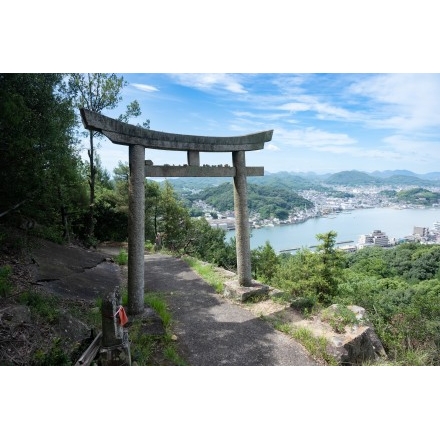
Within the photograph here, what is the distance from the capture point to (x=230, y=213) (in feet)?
38.7

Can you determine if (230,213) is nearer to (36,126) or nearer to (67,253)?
(67,253)

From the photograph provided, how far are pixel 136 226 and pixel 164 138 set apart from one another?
1366mm

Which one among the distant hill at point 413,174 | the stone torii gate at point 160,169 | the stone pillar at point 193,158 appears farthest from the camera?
the distant hill at point 413,174

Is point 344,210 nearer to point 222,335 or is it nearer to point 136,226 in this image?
point 222,335

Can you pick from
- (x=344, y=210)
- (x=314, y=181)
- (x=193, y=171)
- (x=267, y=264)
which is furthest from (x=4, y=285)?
(x=344, y=210)

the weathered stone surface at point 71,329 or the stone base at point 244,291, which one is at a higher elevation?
the weathered stone surface at point 71,329

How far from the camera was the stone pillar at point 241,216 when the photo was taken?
5531 mm

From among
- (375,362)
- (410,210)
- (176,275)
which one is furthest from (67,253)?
(410,210)

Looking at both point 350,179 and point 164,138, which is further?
point 350,179

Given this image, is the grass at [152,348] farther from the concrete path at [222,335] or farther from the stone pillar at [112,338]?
the stone pillar at [112,338]

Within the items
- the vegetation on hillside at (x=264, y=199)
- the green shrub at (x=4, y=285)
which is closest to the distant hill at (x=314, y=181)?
the vegetation on hillside at (x=264, y=199)

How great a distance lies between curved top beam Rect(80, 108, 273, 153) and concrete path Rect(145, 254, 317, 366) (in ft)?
8.64

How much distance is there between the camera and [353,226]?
597 inches

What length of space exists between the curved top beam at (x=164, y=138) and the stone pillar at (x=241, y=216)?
9.7 inches
